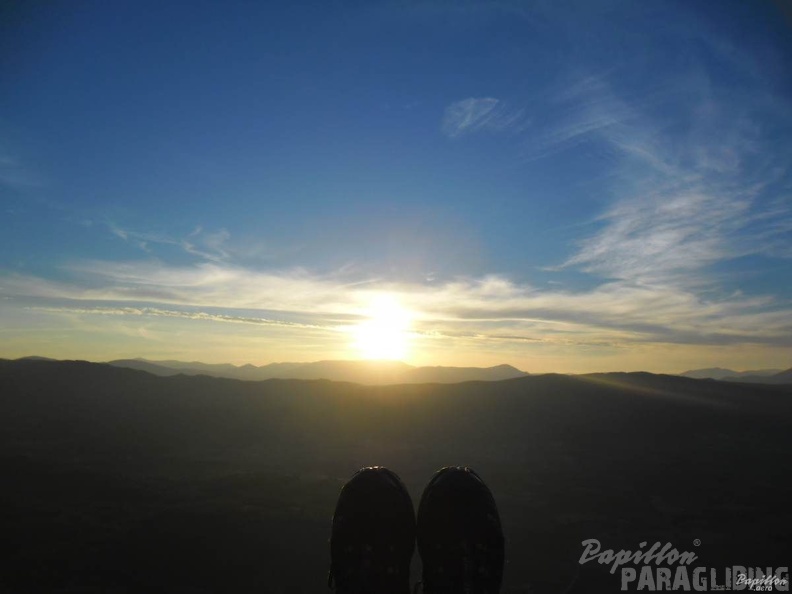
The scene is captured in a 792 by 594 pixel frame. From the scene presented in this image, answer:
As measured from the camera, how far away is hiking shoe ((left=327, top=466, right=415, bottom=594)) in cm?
474

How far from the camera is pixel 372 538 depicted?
16.2 feet

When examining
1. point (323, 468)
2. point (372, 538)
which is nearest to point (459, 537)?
point (372, 538)

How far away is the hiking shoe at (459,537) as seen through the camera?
4688 mm

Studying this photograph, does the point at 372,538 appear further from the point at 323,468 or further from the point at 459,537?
the point at 323,468

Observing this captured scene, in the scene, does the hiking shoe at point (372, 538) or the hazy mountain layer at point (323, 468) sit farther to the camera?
the hazy mountain layer at point (323, 468)

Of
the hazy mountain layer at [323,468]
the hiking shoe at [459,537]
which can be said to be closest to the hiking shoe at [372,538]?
the hiking shoe at [459,537]

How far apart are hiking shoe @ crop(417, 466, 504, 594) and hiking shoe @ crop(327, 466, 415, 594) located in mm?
240

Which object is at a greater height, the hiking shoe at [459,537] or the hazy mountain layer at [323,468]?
the hiking shoe at [459,537]

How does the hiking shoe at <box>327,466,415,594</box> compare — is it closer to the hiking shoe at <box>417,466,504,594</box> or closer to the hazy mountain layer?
the hiking shoe at <box>417,466,504,594</box>

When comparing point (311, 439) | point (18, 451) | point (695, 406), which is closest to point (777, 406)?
point (695, 406)

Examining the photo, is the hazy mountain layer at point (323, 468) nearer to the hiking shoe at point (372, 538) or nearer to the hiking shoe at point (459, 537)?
the hiking shoe at point (372, 538)

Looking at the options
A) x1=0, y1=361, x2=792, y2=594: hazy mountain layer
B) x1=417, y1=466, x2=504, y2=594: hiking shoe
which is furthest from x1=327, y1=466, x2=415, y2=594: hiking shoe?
x1=0, y1=361, x2=792, y2=594: hazy mountain layer

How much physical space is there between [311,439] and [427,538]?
2452cm

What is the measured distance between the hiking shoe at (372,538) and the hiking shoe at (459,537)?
240 millimetres
